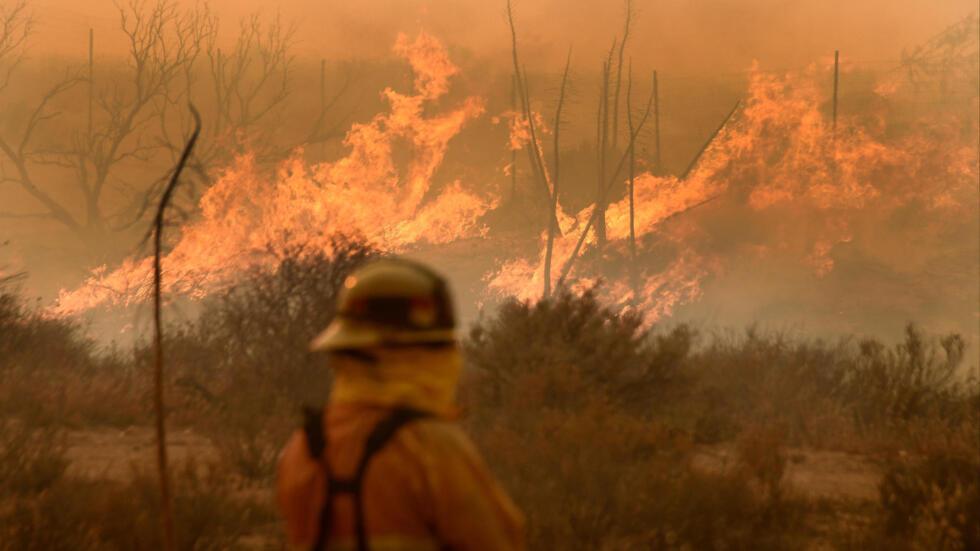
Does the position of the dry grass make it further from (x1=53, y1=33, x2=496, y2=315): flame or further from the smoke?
the smoke

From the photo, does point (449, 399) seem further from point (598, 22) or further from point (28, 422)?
point (598, 22)

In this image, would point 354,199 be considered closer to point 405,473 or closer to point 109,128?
point 109,128

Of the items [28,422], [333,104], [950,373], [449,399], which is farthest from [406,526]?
[333,104]

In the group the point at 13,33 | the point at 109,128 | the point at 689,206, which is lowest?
the point at 689,206

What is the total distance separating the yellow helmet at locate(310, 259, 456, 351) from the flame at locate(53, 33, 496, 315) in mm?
22916

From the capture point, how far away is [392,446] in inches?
A: 90.7

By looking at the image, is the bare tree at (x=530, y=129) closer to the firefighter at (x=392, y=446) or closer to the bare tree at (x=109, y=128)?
the bare tree at (x=109, y=128)

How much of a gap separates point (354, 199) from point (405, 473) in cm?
2867

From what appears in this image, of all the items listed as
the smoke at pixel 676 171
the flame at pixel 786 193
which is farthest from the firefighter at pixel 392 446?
the flame at pixel 786 193

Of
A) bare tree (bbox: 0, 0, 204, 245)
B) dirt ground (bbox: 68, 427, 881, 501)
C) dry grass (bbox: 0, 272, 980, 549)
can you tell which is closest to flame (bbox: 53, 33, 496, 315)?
bare tree (bbox: 0, 0, 204, 245)

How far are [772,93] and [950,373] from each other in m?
21.5

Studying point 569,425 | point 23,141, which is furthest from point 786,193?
point 569,425

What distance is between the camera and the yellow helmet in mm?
2381

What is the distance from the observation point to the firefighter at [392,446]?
230cm
